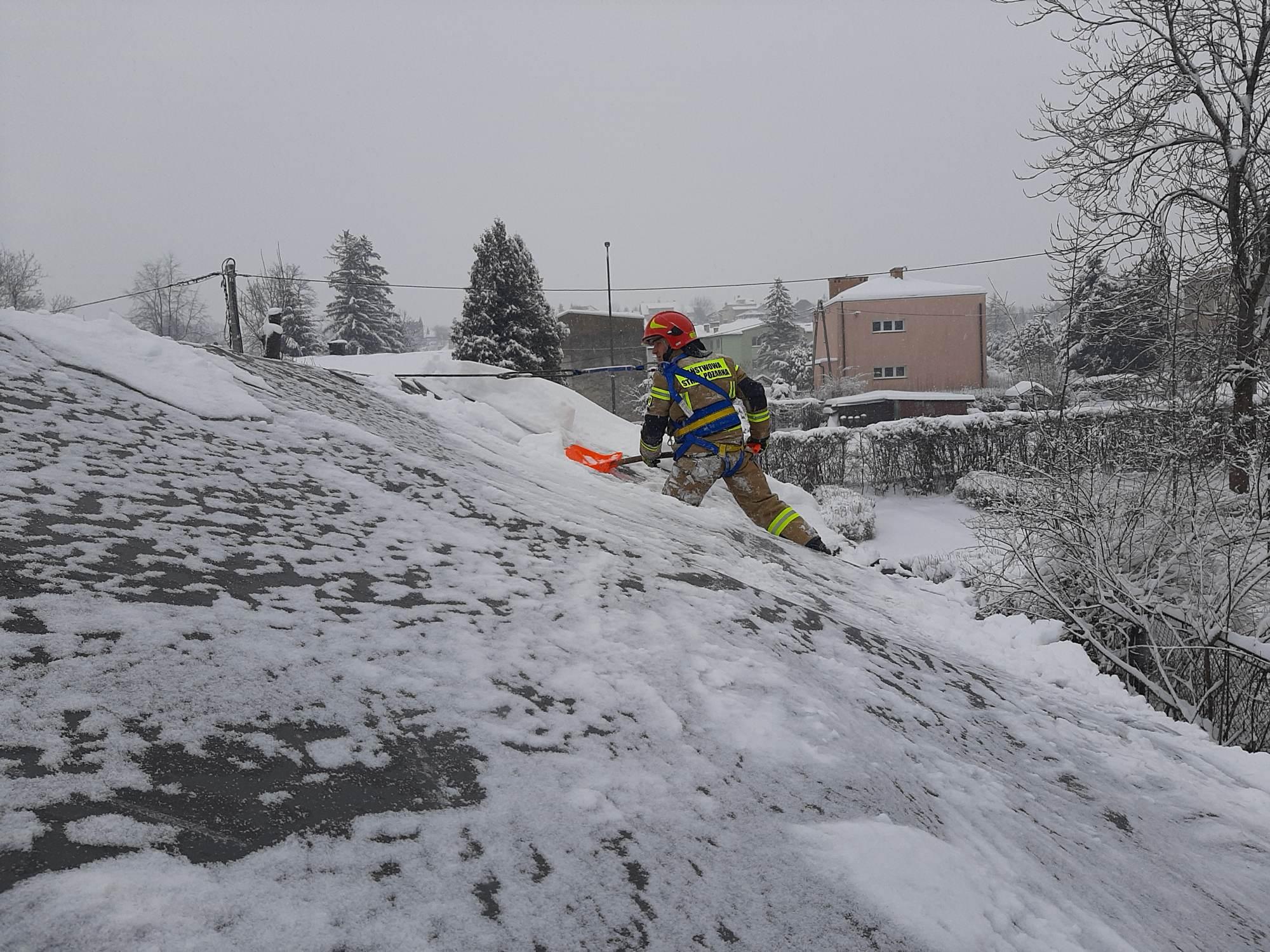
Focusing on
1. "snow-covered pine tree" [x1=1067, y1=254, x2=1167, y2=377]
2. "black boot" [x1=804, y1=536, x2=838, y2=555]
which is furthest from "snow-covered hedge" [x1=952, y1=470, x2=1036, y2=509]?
"black boot" [x1=804, y1=536, x2=838, y2=555]

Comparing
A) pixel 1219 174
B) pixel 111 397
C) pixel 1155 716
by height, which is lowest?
pixel 1155 716

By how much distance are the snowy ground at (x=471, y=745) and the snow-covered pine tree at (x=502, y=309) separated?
1975 cm

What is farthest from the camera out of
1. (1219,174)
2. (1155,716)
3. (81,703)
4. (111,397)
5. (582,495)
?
(1219,174)

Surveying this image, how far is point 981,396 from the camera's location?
2934 cm

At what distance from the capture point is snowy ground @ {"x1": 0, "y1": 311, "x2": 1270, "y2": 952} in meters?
0.98

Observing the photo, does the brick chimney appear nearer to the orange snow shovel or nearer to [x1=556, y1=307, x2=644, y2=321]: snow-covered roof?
[x1=556, y1=307, x2=644, y2=321]: snow-covered roof

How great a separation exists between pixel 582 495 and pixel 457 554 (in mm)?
1711

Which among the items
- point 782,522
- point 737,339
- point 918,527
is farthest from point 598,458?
point 737,339

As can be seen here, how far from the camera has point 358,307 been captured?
121 ft

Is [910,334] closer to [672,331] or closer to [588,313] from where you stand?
[588,313]

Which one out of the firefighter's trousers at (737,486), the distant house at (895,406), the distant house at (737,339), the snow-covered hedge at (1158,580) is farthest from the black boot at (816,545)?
the distant house at (737,339)

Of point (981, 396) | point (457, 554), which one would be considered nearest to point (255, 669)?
point (457, 554)

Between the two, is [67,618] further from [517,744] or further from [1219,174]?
[1219,174]

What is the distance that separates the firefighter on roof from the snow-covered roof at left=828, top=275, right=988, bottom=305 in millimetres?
32180
